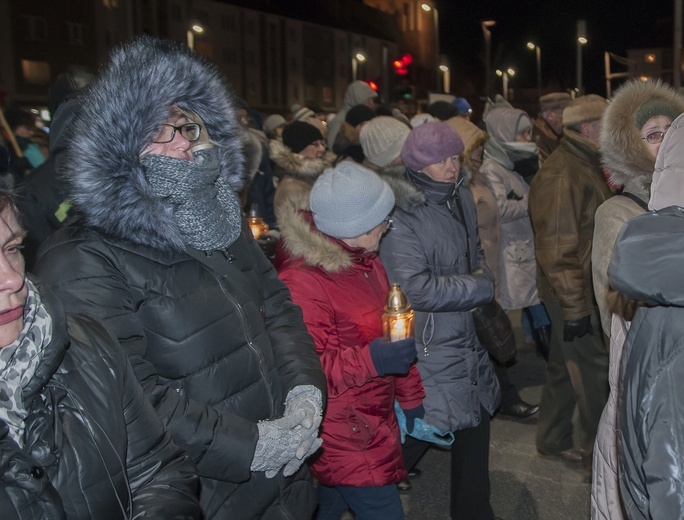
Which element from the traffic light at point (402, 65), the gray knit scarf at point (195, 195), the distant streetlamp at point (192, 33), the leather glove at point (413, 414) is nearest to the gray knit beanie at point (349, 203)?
the gray knit scarf at point (195, 195)

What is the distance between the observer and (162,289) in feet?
8.25

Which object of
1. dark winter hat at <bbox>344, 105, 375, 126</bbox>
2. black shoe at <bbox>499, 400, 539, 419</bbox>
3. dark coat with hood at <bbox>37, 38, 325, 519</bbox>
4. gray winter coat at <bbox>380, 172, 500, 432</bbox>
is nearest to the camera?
dark coat with hood at <bbox>37, 38, 325, 519</bbox>

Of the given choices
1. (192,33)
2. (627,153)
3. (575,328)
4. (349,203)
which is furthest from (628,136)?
(192,33)

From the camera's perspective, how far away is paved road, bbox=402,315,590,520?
4.67 m

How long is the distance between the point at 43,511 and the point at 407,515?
3302 mm

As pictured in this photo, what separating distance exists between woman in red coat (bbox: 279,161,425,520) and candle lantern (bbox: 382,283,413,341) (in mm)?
67

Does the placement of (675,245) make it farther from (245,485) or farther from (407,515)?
(407,515)

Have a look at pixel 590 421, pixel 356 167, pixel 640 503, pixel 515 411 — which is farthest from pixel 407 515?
pixel 640 503

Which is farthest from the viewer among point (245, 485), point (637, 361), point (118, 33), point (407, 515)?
point (118, 33)

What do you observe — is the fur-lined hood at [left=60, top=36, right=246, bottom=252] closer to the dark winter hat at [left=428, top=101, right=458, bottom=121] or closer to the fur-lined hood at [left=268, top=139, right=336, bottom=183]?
the fur-lined hood at [left=268, top=139, right=336, bottom=183]

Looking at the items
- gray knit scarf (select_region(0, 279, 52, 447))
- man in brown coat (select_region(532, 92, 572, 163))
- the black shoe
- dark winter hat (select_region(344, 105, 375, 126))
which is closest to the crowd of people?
gray knit scarf (select_region(0, 279, 52, 447))

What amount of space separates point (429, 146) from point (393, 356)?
1.47 m

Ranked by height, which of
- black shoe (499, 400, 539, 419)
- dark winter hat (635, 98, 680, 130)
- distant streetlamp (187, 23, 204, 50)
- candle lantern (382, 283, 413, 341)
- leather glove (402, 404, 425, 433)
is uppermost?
distant streetlamp (187, 23, 204, 50)

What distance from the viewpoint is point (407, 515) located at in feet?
15.5
